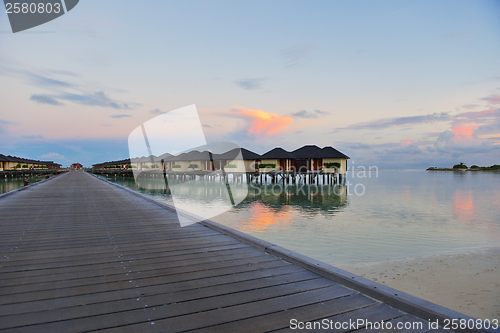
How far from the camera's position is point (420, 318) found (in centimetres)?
182

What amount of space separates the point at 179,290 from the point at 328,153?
32272mm

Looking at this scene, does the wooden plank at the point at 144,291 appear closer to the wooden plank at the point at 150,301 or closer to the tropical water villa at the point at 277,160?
the wooden plank at the point at 150,301

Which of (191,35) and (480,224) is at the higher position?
(191,35)

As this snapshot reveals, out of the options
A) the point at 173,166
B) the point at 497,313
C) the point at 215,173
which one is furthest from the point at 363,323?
the point at 173,166

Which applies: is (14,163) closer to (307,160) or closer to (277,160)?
(277,160)

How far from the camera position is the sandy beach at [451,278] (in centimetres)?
406

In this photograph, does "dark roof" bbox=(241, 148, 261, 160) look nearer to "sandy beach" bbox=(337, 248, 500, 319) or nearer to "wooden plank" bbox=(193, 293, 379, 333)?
"sandy beach" bbox=(337, 248, 500, 319)

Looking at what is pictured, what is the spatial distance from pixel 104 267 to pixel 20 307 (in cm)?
91

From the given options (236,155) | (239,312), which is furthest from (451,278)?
(236,155)

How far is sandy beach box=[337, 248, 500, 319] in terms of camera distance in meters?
4.06

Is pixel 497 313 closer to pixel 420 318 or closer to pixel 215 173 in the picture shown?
pixel 420 318

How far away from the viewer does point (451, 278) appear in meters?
4.94

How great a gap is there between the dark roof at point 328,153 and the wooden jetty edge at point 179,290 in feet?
98.4

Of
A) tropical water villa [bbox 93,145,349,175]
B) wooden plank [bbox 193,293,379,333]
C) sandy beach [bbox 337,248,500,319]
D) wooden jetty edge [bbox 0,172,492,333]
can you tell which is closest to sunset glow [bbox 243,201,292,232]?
sandy beach [bbox 337,248,500,319]
